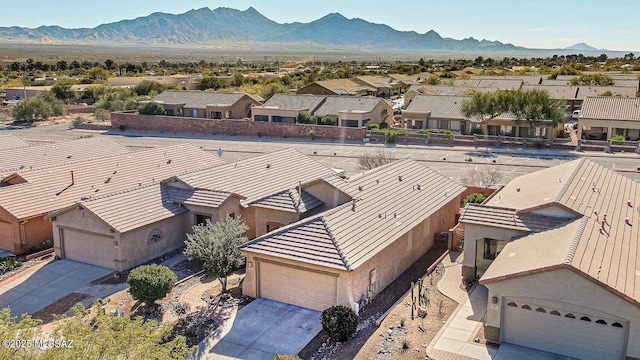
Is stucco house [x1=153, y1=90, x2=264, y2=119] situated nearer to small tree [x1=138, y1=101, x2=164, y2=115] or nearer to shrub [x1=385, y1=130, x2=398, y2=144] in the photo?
small tree [x1=138, y1=101, x2=164, y2=115]

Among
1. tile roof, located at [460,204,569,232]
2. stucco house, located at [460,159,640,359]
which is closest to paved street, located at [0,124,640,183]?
tile roof, located at [460,204,569,232]

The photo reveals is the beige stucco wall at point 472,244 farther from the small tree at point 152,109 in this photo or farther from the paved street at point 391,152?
the small tree at point 152,109

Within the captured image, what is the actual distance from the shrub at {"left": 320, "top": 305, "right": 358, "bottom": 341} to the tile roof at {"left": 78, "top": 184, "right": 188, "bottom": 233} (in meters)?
11.5

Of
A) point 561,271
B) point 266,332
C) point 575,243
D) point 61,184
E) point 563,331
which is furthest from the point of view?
point 61,184

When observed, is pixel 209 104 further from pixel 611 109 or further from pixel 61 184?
pixel 611 109

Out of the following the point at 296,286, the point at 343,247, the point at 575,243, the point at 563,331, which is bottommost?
the point at 296,286

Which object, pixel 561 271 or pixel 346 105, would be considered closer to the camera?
pixel 561 271

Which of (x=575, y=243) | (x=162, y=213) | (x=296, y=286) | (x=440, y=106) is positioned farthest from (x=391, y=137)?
(x=575, y=243)

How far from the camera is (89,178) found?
115 ft

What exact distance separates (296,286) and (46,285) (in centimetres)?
1171

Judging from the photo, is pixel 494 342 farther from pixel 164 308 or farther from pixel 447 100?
pixel 447 100

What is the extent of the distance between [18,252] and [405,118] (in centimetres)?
4852

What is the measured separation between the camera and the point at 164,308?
76.8 ft

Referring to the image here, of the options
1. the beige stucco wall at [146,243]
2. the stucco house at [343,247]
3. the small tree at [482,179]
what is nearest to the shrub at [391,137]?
the small tree at [482,179]
